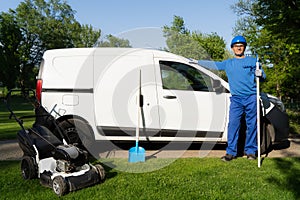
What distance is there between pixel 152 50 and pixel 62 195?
318cm

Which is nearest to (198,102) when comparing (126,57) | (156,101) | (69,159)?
(156,101)

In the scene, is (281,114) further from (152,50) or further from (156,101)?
(152,50)

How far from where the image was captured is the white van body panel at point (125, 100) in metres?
5.29

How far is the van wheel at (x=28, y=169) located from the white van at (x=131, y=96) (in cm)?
137

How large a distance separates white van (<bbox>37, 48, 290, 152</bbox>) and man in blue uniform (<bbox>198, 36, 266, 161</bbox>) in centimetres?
33

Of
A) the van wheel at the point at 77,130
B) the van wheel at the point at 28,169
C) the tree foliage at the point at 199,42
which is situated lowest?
the van wheel at the point at 28,169

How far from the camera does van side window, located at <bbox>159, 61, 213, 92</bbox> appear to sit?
539 cm

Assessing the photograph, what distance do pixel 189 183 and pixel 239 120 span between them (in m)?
1.79

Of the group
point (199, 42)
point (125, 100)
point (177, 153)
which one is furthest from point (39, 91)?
point (199, 42)

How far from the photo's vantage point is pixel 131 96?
5.31 metres

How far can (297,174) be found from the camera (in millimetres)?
4129

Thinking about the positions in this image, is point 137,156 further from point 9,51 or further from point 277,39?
point 9,51

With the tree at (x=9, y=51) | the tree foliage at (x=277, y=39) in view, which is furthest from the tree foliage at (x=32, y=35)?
the tree foliage at (x=277, y=39)

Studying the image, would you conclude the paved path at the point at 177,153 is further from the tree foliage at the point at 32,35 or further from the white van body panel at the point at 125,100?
the tree foliage at the point at 32,35
